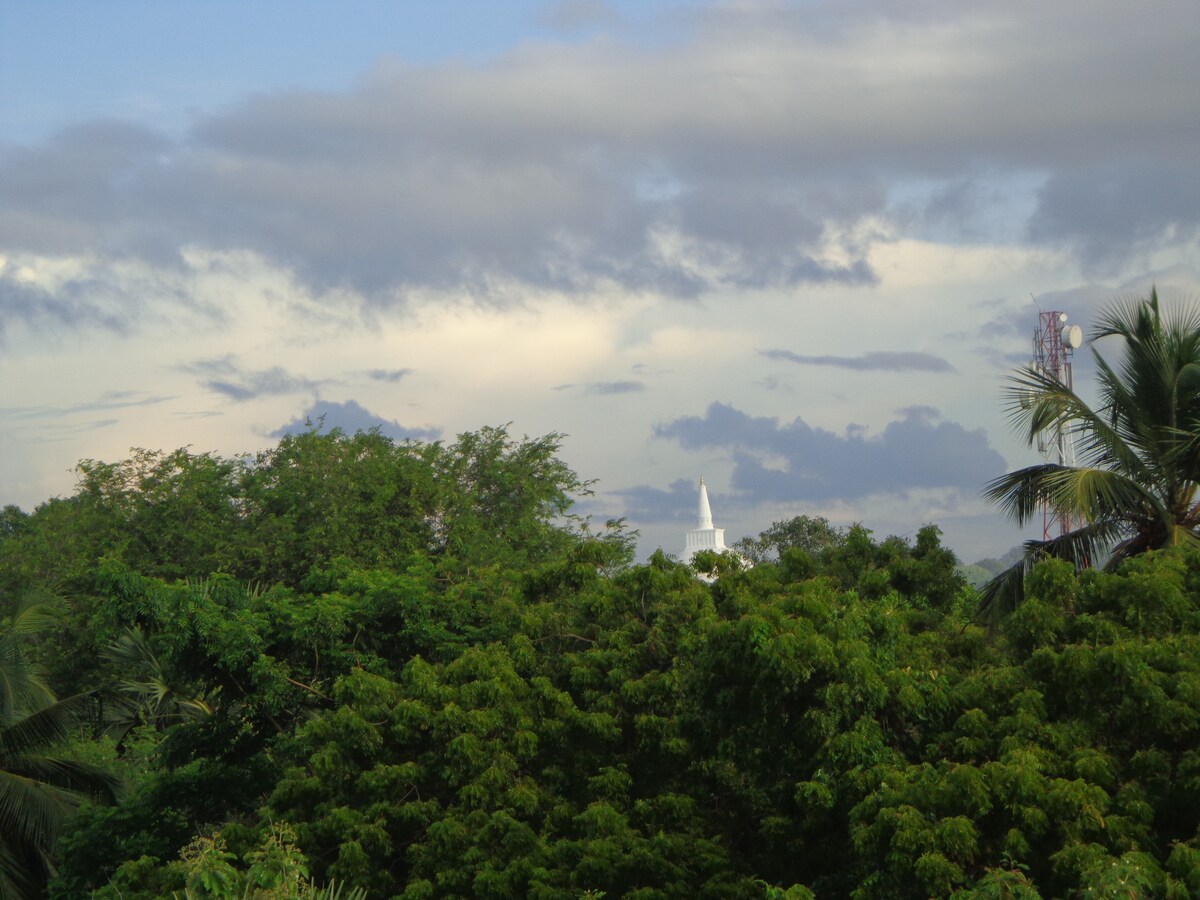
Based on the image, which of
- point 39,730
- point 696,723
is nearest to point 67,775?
point 39,730

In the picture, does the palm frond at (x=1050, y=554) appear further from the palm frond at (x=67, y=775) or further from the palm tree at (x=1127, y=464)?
the palm frond at (x=67, y=775)

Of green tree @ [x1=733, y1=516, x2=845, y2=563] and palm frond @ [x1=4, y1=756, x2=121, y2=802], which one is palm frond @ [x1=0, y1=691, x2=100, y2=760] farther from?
green tree @ [x1=733, y1=516, x2=845, y2=563]

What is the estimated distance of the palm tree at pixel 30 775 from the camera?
2162cm

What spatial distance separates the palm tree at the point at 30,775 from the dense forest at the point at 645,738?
55mm

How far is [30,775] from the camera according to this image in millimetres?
22359

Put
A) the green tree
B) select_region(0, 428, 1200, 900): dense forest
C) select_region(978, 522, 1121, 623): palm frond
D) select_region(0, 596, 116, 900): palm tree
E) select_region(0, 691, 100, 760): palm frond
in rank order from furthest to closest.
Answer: the green tree, select_region(0, 691, 100, 760): palm frond, select_region(0, 596, 116, 900): palm tree, select_region(978, 522, 1121, 623): palm frond, select_region(0, 428, 1200, 900): dense forest

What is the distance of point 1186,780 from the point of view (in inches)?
454

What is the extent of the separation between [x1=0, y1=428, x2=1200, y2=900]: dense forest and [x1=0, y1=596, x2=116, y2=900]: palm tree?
6 centimetres

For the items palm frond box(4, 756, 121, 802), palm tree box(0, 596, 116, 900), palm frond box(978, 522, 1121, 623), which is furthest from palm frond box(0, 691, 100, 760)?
palm frond box(978, 522, 1121, 623)

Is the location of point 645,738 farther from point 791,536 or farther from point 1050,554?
point 791,536

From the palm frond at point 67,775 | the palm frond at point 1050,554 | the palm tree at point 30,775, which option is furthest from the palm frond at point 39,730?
the palm frond at point 1050,554

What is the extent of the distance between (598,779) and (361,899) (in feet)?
10.2

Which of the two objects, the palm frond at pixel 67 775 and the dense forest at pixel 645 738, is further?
the palm frond at pixel 67 775

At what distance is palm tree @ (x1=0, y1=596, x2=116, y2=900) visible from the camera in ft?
70.9
